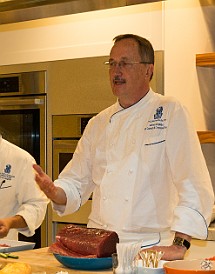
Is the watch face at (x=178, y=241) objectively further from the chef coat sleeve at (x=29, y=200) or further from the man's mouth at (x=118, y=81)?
the chef coat sleeve at (x=29, y=200)

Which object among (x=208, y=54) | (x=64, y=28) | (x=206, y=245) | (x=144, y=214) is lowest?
(x=206, y=245)

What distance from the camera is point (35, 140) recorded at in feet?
12.4

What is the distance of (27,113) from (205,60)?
1179 mm

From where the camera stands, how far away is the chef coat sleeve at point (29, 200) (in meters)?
2.80

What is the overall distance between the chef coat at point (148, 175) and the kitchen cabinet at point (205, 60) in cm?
73

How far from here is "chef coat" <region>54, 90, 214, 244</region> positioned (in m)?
2.26

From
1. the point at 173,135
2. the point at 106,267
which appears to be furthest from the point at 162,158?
the point at 106,267

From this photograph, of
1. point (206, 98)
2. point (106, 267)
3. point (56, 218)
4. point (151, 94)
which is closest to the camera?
point (106, 267)

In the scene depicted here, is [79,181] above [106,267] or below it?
above

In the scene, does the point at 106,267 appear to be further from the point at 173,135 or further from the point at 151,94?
the point at 151,94

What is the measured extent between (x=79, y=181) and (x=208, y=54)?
103cm

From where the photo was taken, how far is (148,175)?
93.7 inches

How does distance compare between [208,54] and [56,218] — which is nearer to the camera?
[208,54]

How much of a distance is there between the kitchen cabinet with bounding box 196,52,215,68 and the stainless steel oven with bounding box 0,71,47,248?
100 cm
